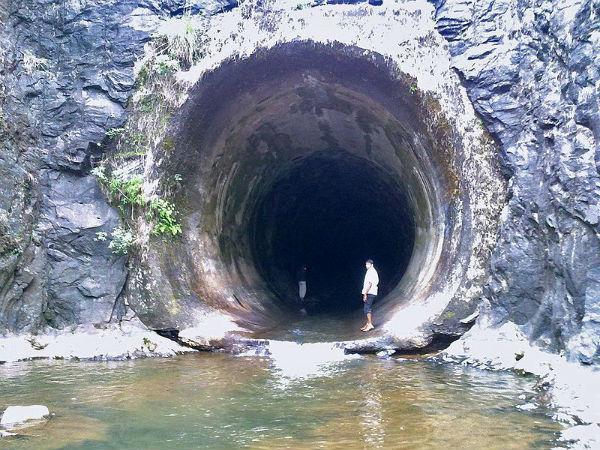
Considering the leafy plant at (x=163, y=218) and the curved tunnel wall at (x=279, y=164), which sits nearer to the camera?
the curved tunnel wall at (x=279, y=164)

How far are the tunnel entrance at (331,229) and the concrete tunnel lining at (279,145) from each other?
148 cm

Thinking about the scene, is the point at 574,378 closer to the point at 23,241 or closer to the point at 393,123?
the point at 393,123

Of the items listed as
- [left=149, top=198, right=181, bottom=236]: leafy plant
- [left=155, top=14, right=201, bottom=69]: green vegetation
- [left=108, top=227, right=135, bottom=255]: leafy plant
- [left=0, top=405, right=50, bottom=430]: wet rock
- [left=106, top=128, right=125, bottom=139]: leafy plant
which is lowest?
[left=0, top=405, right=50, bottom=430]: wet rock

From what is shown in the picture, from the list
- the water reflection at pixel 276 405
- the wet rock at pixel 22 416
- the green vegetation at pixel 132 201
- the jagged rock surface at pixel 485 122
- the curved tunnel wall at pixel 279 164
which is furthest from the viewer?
the green vegetation at pixel 132 201

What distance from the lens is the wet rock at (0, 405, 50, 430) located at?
5.38 metres

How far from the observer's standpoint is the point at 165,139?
10.7 m

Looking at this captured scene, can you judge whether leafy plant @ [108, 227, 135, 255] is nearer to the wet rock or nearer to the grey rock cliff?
the grey rock cliff

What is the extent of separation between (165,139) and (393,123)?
4.30m

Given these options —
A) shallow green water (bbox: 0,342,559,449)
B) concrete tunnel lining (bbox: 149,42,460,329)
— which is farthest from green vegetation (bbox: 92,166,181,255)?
shallow green water (bbox: 0,342,559,449)

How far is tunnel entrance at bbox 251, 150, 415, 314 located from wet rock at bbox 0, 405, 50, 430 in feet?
32.0

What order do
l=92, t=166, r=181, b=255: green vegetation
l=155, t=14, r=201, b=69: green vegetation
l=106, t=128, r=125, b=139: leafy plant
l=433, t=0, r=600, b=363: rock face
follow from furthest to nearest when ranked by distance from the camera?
1. l=155, t=14, r=201, b=69: green vegetation
2. l=106, t=128, r=125, b=139: leafy plant
3. l=92, t=166, r=181, b=255: green vegetation
4. l=433, t=0, r=600, b=363: rock face

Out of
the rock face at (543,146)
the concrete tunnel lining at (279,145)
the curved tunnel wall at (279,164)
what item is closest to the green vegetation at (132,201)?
the curved tunnel wall at (279,164)

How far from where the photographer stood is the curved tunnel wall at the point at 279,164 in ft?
32.7

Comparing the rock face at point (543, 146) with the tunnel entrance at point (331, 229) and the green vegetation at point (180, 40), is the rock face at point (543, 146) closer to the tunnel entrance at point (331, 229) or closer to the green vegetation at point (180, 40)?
the green vegetation at point (180, 40)
